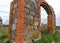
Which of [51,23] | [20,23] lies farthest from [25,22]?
[51,23]

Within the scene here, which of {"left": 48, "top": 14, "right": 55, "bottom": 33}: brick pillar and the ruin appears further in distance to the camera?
{"left": 48, "top": 14, "right": 55, "bottom": 33}: brick pillar

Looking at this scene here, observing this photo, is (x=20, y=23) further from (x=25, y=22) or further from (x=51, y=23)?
(x=51, y=23)

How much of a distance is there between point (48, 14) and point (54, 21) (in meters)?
0.77

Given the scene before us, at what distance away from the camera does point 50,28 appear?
38.8ft

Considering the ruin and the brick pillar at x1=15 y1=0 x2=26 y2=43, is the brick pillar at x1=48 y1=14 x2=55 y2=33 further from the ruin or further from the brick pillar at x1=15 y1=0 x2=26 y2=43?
the brick pillar at x1=15 y1=0 x2=26 y2=43

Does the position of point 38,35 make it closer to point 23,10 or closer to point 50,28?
point 23,10

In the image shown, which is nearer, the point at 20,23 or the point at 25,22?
the point at 20,23

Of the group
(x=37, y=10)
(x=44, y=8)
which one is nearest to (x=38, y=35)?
(x=37, y=10)

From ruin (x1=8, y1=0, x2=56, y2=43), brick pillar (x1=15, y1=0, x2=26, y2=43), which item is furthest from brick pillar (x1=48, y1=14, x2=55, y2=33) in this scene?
brick pillar (x1=15, y1=0, x2=26, y2=43)

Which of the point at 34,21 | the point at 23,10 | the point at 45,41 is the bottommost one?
the point at 45,41

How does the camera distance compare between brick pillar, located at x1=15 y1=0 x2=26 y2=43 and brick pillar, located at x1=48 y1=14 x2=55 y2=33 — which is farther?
brick pillar, located at x1=48 y1=14 x2=55 y2=33

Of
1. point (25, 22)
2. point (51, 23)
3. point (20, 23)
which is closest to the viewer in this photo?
point (20, 23)

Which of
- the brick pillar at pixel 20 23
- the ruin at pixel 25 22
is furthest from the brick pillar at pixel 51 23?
the brick pillar at pixel 20 23

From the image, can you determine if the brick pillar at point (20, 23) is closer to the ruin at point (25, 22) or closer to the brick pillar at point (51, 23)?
the ruin at point (25, 22)
